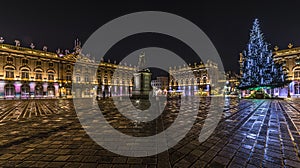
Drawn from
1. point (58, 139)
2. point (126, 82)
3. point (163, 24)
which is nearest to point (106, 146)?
point (58, 139)

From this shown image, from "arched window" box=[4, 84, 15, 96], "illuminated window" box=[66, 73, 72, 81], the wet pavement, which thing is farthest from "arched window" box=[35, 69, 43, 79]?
the wet pavement

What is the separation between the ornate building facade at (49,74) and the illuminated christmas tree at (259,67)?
85.0ft

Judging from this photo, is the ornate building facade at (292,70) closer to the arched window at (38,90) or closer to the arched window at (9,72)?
the arched window at (38,90)

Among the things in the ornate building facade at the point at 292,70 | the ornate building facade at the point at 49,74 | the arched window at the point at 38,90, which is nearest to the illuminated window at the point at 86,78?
the ornate building facade at the point at 49,74

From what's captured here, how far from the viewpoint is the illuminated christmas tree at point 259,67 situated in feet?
68.9

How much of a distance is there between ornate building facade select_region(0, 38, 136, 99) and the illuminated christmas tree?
25.9 metres

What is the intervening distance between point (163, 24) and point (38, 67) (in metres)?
37.3

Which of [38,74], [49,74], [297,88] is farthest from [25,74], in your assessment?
[297,88]

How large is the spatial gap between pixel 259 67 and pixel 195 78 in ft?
137

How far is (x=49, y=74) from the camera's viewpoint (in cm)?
3991

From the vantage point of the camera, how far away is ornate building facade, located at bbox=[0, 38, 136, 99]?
33219mm

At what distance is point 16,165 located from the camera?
2617mm

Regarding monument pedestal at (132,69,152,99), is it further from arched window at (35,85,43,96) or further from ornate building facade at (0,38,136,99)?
arched window at (35,85,43,96)

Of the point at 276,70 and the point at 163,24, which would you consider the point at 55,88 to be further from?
the point at 276,70
